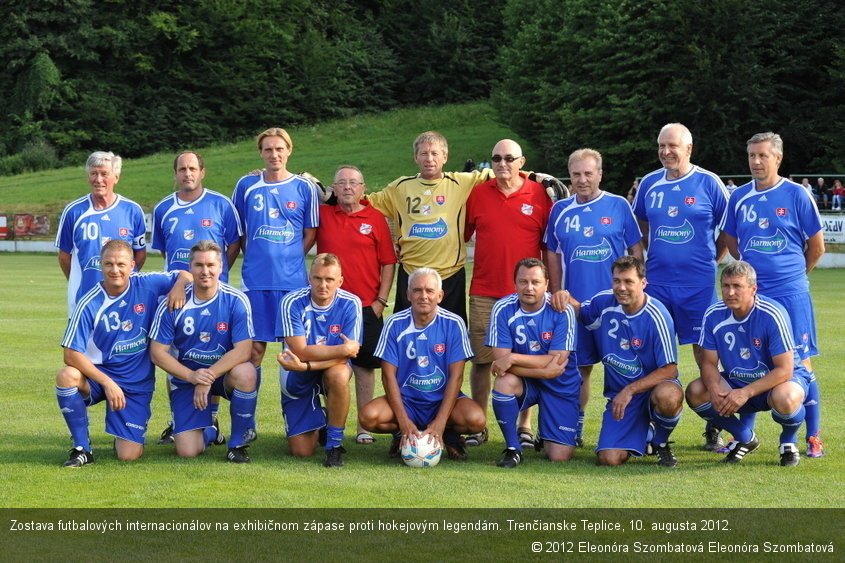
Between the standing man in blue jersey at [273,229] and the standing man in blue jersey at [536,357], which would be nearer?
the standing man in blue jersey at [536,357]

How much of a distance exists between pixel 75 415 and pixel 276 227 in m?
1.98

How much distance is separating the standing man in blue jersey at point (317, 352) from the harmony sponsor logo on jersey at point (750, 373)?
2.47 m

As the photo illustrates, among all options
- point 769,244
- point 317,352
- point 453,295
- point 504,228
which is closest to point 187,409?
point 317,352

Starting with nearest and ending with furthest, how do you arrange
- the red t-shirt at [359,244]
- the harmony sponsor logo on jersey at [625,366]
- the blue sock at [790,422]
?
the blue sock at [790,422] < the harmony sponsor logo on jersey at [625,366] < the red t-shirt at [359,244]

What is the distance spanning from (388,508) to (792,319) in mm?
3261

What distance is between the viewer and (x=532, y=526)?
5391mm

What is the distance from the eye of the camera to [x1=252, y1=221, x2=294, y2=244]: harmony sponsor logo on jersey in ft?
26.1

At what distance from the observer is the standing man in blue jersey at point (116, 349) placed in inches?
277

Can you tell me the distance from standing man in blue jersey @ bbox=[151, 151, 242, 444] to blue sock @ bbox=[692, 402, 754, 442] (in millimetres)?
3370

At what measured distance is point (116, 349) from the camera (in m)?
7.24

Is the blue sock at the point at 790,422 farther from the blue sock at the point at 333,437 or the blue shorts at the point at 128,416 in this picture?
the blue shorts at the point at 128,416

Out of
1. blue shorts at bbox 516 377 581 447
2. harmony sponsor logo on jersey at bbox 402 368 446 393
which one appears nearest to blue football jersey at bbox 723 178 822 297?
blue shorts at bbox 516 377 581 447

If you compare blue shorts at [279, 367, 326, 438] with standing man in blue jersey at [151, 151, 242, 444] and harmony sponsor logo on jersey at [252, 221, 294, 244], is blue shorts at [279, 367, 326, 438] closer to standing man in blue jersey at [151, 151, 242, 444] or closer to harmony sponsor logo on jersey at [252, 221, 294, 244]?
standing man in blue jersey at [151, 151, 242, 444]

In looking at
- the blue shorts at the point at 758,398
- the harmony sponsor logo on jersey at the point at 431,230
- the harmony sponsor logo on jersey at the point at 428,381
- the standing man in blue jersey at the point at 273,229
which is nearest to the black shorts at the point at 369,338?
the standing man in blue jersey at the point at 273,229
